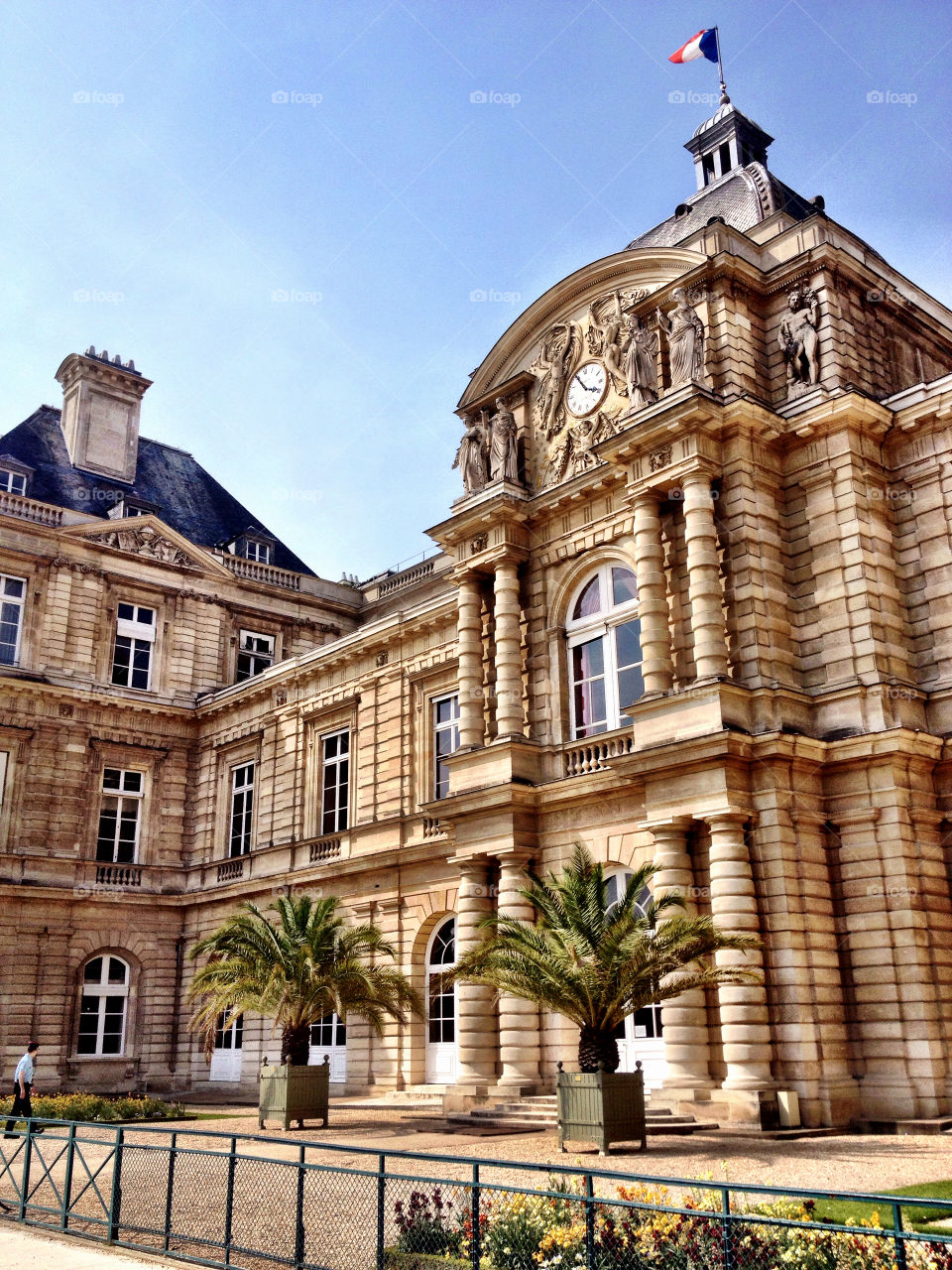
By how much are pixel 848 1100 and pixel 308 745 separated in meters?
17.7

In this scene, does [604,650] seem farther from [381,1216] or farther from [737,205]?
[381,1216]

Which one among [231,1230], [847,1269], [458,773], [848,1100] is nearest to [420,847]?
[458,773]

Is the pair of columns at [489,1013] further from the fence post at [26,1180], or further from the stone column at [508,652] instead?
the fence post at [26,1180]

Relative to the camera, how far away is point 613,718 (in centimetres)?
2128

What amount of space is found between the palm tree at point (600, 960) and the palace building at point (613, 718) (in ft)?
6.64

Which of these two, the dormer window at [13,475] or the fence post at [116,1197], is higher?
the dormer window at [13,475]

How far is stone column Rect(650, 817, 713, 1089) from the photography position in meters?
16.9

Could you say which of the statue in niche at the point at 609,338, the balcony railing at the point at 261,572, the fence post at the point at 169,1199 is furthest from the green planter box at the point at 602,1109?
the balcony railing at the point at 261,572

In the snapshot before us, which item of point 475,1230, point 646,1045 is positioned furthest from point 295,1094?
point 475,1230

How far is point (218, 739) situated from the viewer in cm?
3469

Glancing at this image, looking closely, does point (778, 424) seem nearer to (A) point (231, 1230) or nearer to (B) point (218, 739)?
(A) point (231, 1230)

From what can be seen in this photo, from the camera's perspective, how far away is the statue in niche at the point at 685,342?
1994 cm

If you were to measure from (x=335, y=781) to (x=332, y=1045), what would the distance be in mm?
6403

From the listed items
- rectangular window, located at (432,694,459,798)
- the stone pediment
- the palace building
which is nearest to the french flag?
the palace building
